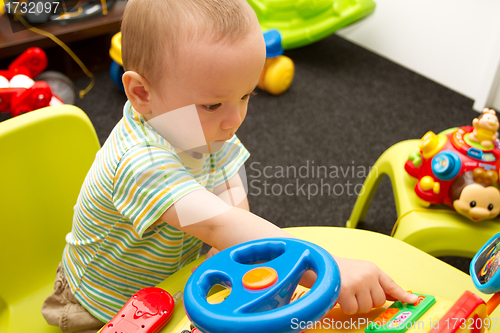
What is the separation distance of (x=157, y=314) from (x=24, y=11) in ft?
5.28

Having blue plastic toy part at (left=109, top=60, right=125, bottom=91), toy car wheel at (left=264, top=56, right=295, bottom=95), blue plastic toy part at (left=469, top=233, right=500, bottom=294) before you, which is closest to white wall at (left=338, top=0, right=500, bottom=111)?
toy car wheel at (left=264, top=56, right=295, bottom=95)

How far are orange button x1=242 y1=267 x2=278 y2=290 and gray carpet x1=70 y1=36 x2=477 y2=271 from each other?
0.88 meters

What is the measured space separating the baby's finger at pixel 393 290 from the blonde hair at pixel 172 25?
26 centimetres

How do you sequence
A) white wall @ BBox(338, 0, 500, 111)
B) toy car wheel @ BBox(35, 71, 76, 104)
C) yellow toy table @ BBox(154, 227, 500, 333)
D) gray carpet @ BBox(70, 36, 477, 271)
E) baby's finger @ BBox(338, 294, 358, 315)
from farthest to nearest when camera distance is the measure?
1. white wall @ BBox(338, 0, 500, 111)
2. toy car wheel @ BBox(35, 71, 76, 104)
3. gray carpet @ BBox(70, 36, 477, 271)
4. yellow toy table @ BBox(154, 227, 500, 333)
5. baby's finger @ BBox(338, 294, 358, 315)

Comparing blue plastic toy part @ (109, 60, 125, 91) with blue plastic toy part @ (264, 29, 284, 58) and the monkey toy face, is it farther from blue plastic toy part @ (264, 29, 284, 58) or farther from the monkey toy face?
the monkey toy face

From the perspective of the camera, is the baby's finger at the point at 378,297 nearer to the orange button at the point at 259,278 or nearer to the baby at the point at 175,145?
Result: the baby at the point at 175,145

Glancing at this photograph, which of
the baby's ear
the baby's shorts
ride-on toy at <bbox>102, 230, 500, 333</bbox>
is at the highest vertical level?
the baby's ear

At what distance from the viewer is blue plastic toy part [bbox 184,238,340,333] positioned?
0.28 m

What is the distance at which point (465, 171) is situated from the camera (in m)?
0.86

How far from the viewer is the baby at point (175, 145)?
402 millimetres

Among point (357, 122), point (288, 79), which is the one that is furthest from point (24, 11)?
point (357, 122)

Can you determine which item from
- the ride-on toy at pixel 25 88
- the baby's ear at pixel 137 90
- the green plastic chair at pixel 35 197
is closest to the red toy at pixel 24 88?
the ride-on toy at pixel 25 88

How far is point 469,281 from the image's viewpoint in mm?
517

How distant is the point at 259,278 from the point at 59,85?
4.48 ft
